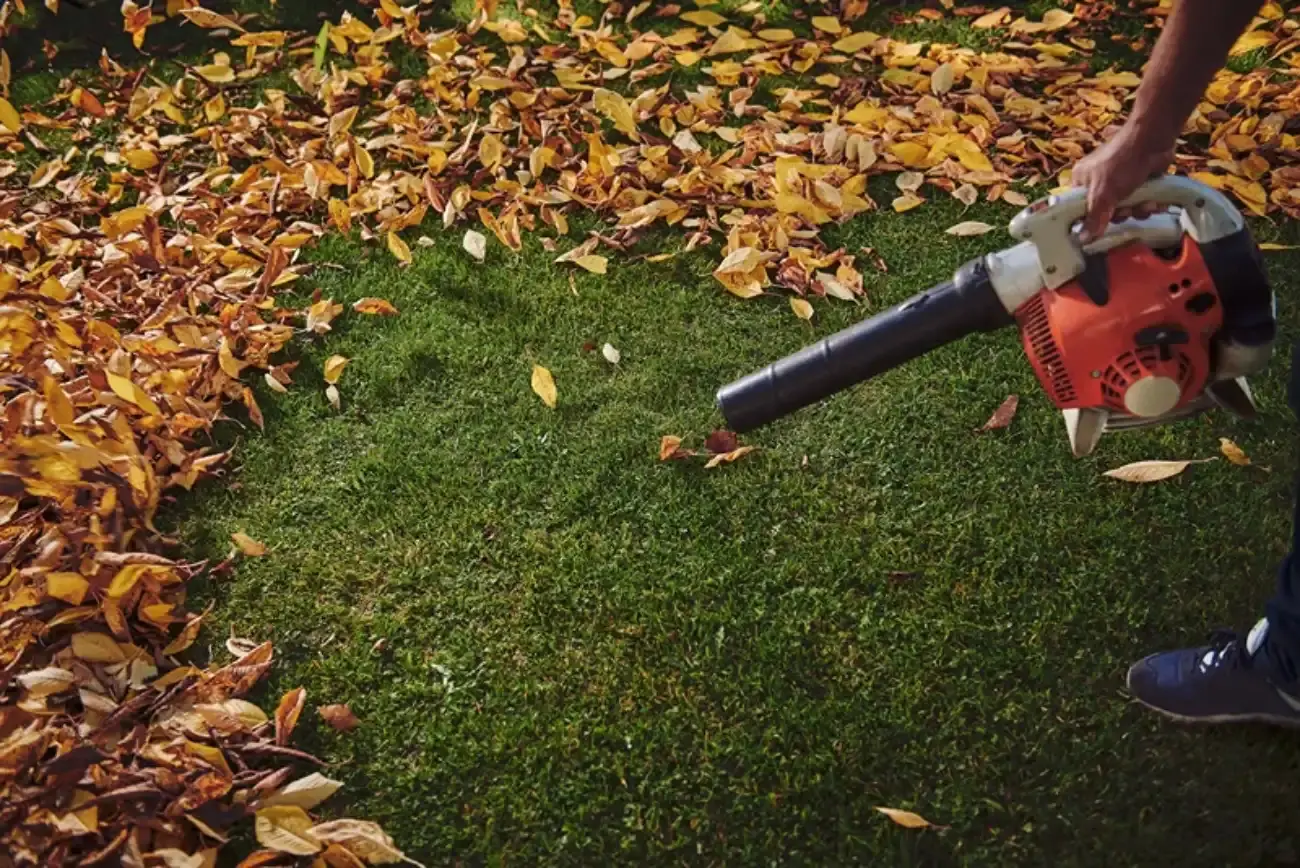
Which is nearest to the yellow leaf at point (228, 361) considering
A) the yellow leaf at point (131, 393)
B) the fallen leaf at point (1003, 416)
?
the yellow leaf at point (131, 393)

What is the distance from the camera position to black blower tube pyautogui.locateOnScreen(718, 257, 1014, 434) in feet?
5.45

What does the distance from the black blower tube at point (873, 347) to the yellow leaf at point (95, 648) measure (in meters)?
1.35

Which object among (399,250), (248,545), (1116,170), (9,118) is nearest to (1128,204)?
(1116,170)

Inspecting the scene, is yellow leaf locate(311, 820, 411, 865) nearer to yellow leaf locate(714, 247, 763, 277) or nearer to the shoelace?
the shoelace

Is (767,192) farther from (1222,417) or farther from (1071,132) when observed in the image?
(1222,417)

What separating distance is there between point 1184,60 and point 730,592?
1.32m

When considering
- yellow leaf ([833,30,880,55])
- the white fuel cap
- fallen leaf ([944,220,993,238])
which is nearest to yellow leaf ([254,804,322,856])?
the white fuel cap

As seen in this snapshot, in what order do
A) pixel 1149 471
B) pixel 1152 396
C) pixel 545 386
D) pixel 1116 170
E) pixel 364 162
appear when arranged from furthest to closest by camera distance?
1. pixel 364 162
2. pixel 545 386
3. pixel 1149 471
4. pixel 1152 396
5. pixel 1116 170

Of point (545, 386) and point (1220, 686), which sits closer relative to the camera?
point (1220, 686)

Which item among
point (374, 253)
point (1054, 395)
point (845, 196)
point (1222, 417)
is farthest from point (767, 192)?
point (1054, 395)

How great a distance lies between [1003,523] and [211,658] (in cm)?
171

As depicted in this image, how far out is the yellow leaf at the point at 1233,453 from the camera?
240 cm

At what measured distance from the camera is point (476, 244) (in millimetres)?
3182

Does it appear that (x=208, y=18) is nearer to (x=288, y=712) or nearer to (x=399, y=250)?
(x=399, y=250)
